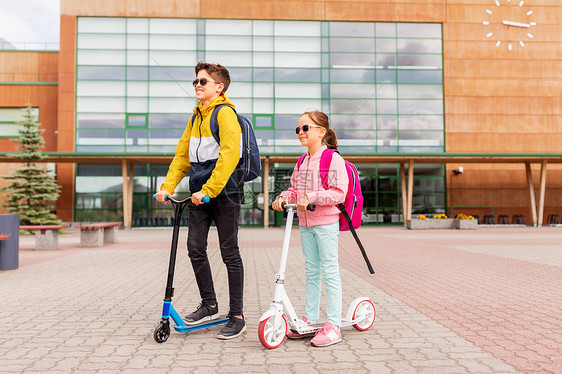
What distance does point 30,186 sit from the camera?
23188mm

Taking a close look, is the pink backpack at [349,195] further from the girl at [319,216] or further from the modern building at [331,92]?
the modern building at [331,92]

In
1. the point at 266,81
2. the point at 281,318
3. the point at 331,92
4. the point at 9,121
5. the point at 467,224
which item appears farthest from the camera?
the point at 9,121

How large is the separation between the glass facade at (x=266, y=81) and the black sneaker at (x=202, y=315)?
2348cm

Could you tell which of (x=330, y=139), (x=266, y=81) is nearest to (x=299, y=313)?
(x=330, y=139)

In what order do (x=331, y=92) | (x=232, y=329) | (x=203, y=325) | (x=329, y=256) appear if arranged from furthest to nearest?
(x=331, y=92), (x=203, y=325), (x=232, y=329), (x=329, y=256)

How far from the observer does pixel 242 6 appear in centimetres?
2884

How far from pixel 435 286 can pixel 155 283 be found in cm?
399

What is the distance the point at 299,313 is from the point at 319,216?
1.46m

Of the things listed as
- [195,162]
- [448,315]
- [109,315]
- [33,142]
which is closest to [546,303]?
[448,315]

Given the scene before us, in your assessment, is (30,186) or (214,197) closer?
(214,197)

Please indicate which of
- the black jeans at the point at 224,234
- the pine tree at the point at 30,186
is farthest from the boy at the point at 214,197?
the pine tree at the point at 30,186

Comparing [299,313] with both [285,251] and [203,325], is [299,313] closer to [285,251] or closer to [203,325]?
[203,325]

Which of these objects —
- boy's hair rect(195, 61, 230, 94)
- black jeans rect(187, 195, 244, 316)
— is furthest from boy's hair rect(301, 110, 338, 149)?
black jeans rect(187, 195, 244, 316)

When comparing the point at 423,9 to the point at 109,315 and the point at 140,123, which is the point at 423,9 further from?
the point at 109,315
